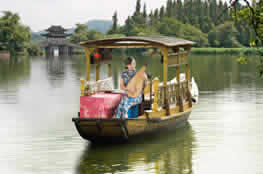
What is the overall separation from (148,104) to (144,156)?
6.39 ft

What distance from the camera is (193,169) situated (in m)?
8.92

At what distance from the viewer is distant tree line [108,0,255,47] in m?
104

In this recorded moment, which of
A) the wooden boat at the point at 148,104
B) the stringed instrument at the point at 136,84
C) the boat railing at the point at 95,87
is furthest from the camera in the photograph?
the boat railing at the point at 95,87

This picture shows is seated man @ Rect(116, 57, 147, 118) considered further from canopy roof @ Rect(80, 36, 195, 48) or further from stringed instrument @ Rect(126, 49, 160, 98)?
canopy roof @ Rect(80, 36, 195, 48)

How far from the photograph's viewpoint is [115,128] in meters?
9.84

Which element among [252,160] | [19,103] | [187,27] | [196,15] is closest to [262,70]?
[252,160]

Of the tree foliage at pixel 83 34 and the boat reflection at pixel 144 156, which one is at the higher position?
the tree foliage at pixel 83 34

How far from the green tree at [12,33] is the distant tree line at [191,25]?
109ft

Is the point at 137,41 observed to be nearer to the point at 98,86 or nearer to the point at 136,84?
the point at 136,84

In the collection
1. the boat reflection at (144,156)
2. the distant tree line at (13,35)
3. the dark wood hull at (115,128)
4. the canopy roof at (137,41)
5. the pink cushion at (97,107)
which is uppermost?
the distant tree line at (13,35)

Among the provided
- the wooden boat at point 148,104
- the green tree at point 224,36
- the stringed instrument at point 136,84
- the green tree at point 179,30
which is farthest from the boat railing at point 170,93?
the green tree at point 179,30

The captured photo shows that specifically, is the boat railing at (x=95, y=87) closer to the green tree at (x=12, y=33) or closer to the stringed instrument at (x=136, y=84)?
the stringed instrument at (x=136, y=84)

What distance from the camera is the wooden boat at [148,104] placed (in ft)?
32.4

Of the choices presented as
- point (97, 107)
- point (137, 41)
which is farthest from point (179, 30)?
point (97, 107)
